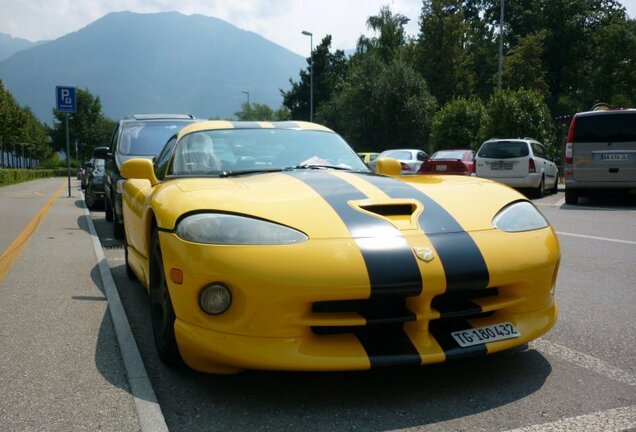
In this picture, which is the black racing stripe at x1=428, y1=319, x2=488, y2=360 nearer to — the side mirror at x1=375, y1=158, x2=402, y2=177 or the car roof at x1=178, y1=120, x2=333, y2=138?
the side mirror at x1=375, y1=158, x2=402, y2=177

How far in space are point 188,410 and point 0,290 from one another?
316 centimetres

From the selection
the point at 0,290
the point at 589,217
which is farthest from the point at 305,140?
the point at 589,217

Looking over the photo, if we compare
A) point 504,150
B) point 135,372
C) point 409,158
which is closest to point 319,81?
point 409,158

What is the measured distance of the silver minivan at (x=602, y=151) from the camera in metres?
12.1

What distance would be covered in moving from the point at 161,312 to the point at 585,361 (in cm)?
222

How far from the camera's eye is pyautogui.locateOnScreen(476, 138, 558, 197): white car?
15266 millimetres

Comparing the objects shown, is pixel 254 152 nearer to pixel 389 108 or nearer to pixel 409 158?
pixel 409 158

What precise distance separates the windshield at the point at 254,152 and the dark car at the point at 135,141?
15.4 ft

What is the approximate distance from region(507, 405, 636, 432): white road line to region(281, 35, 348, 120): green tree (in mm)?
56388

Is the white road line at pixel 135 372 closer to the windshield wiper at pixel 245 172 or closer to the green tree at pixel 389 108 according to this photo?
the windshield wiper at pixel 245 172

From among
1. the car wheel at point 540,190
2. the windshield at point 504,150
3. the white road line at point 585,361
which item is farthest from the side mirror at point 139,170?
the car wheel at point 540,190

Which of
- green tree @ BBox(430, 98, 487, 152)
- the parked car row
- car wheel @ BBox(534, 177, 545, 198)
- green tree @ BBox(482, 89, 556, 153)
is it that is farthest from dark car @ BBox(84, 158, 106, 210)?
green tree @ BBox(430, 98, 487, 152)

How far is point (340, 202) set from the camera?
3055mm

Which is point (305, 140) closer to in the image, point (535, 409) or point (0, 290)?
point (535, 409)
